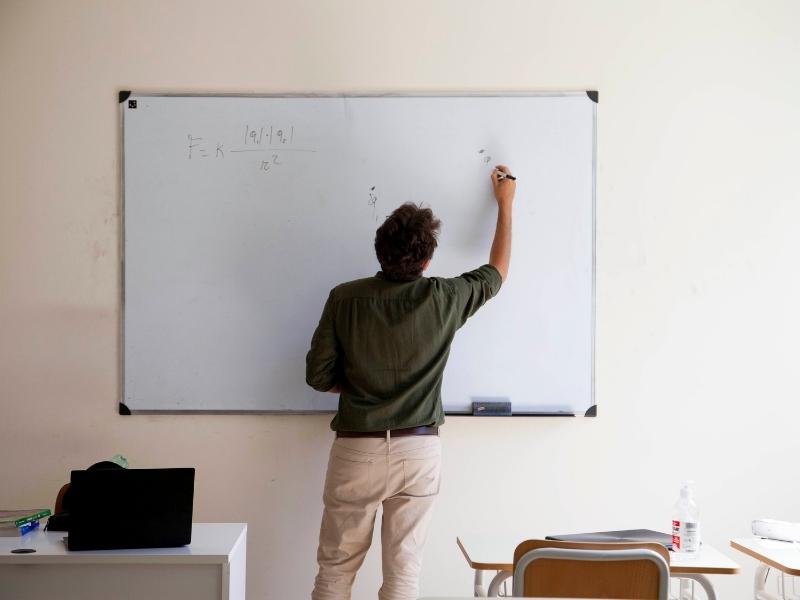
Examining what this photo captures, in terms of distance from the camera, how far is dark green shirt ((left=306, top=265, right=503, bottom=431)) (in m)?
→ 2.75

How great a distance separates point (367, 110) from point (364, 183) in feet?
0.94

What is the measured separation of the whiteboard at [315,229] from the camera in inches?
129

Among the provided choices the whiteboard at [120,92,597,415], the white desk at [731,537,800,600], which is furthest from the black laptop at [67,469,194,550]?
the white desk at [731,537,800,600]

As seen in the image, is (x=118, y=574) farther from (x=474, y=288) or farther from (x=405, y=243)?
(x=474, y=288)

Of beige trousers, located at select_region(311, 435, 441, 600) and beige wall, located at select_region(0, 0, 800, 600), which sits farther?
beige wall, located at select_region(0, 0, 800, 600)

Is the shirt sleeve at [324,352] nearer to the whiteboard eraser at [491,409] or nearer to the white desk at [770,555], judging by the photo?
the whiteboard eraser at [491,409]

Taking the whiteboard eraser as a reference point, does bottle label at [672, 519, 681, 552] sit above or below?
below

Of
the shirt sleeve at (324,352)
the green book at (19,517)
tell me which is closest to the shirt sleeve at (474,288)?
the shirt sleeve at (324,352)

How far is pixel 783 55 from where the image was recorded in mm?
3326

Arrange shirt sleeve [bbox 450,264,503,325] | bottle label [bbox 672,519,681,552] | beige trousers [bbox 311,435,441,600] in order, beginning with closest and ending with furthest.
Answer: bottle label [bbox 672,519,681,552] < beige trousers [bbox 311,435,441,600] < shirt sleeve [bbox 450,264,503,325]

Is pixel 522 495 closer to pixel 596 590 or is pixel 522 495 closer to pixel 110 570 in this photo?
pixel 596 590

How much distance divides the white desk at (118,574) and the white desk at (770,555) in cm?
162

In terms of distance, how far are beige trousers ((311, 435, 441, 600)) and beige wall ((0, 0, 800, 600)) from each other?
20.2 inches

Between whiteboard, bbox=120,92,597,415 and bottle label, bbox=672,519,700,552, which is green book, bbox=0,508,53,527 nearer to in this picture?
whiteboard, bbox=120,92,597,415
